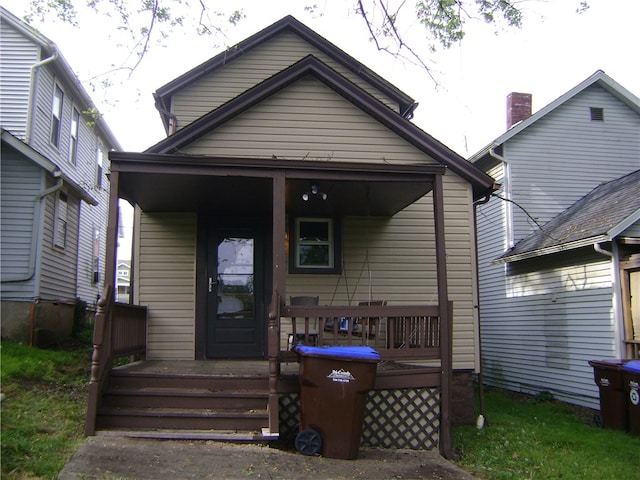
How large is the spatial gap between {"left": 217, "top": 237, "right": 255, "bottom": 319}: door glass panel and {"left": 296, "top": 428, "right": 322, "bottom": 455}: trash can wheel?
3.44 meters

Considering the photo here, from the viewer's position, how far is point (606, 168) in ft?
47.9

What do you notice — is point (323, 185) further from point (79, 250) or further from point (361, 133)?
point (79, 250)

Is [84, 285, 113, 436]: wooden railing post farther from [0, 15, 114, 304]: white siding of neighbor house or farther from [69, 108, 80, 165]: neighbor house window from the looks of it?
[69, 108, 80, 165]: neighbor house window

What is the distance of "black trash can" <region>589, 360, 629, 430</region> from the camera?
8.88 metres

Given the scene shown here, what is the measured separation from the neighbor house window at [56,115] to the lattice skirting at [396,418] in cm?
1077

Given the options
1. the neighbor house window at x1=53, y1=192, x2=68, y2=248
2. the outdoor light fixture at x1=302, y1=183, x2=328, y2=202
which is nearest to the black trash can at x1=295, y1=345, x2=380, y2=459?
the outdoor light fixture at x1=302, y1=183, x2=328, y2=202

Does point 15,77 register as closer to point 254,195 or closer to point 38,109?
point 38,109

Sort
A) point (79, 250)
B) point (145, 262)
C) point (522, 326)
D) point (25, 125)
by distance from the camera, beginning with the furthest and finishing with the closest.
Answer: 1. point (79, 250)
2. point (522, 326)
3. point (25, 125)
4. point (145, 262)

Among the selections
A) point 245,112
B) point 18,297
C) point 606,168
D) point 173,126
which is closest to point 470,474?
point 245,112

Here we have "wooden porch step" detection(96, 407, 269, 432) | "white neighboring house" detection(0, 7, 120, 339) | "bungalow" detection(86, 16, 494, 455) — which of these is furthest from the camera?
"white neighboring house" detection(0, 7, 120, 339)

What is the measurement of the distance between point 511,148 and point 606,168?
242cm

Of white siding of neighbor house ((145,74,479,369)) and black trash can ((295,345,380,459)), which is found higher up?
white siding of neighbor house ((145,74,479,369))

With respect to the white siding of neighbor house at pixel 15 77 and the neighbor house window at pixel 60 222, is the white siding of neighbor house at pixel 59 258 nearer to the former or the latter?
the neighbor house window at pixel 60 222

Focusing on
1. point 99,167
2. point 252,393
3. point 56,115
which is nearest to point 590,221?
point 252,393
